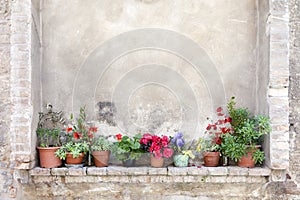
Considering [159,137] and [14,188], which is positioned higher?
[159,137]

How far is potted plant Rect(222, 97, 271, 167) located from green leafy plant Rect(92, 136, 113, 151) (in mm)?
1423

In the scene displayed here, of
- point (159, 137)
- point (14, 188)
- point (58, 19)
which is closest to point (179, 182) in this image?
point (159, 137)

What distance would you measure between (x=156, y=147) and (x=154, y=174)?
324 millimetres

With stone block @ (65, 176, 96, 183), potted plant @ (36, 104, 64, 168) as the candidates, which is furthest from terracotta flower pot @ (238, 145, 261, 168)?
potted plant @ (36, 104, 64, 168)

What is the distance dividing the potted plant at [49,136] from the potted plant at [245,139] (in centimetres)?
209

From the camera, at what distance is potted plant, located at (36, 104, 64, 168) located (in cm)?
452

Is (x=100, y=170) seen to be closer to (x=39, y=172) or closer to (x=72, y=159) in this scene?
(x=72, y=159)

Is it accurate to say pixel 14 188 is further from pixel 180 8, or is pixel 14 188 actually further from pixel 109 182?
pixel 180 8

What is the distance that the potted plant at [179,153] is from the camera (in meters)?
4.52

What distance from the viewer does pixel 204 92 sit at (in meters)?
4.83

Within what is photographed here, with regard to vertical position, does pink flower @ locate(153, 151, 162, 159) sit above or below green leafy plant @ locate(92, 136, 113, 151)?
below

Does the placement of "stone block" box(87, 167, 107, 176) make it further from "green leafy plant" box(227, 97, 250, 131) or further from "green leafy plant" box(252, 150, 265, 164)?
"green leafy plant" box(252, 150, 265, 164)

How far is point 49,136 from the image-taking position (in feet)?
15.6

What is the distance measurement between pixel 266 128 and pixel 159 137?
1.27 m
